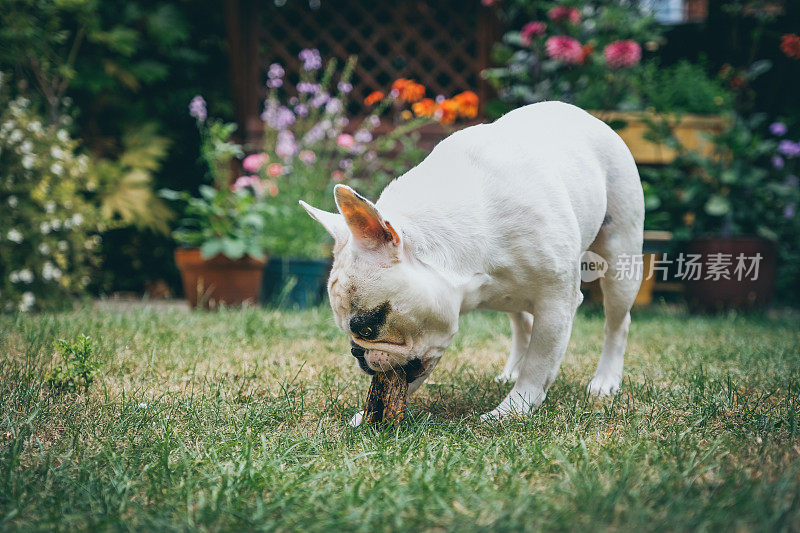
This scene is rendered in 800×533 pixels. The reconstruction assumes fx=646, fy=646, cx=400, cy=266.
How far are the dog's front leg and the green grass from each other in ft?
0.21

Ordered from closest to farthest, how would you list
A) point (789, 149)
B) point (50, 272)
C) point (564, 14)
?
point (50, 272) → point (564, 14) → point (789, 149)

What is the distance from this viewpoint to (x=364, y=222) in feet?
5.54

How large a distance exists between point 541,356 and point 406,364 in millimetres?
508

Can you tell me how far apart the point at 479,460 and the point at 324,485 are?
395mm

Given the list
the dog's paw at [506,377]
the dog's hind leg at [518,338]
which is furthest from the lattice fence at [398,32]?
the dog's paw at [506,377]

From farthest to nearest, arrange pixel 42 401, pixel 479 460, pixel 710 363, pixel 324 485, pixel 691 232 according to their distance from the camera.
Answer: pixel 691 232 → pixel 710 363 → pixel 42 401 → pixel 479 460 → pixel 324 485

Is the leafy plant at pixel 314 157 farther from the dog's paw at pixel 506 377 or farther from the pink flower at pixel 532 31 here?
the dog's paw at pixel 506 377

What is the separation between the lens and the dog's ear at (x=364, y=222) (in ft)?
5.35

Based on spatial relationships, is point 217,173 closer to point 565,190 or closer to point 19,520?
point 565,190

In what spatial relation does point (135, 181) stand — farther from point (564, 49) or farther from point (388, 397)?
point (388, 397)

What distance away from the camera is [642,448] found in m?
1.69

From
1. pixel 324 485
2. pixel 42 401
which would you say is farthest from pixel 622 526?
pixel 42 401

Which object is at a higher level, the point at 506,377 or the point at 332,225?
the point at 332,225

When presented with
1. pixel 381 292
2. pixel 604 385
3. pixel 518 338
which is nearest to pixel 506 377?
pixel 518 338
